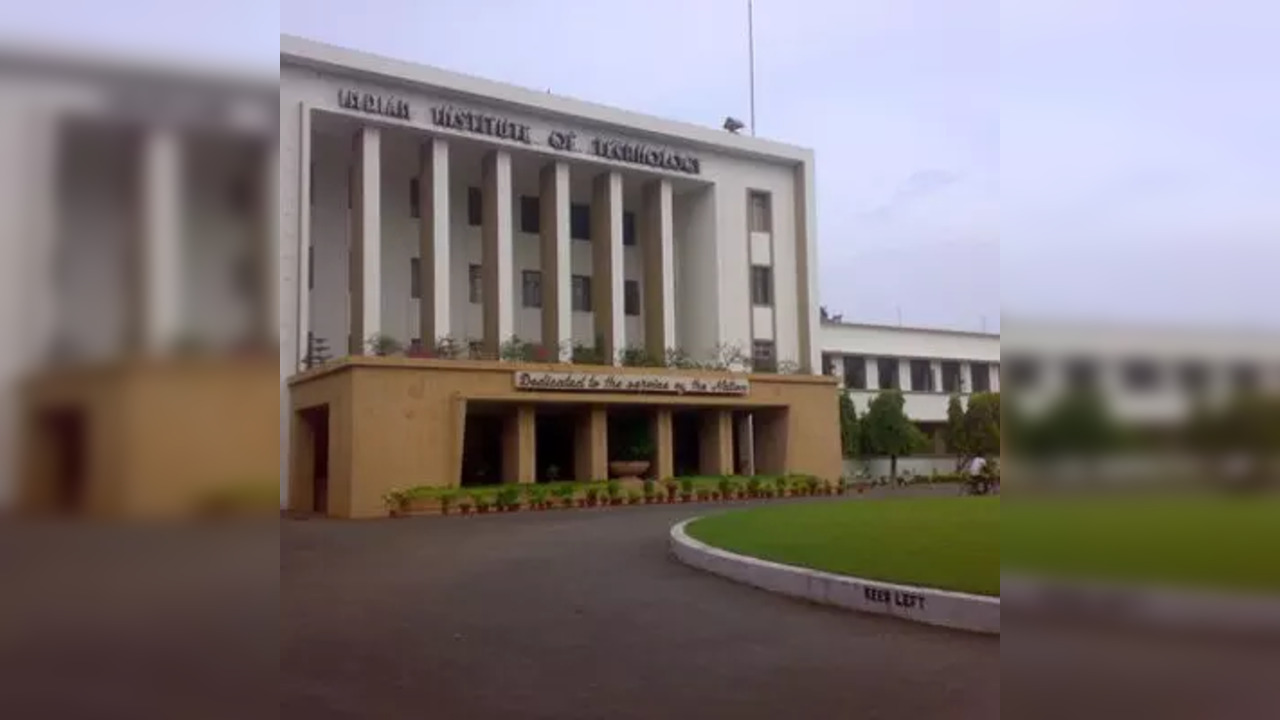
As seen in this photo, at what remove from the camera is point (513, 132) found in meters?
30.5

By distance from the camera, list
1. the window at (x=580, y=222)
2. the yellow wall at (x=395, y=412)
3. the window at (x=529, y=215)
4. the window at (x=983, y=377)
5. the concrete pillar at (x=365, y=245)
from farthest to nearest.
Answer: the window at (x=580, y=222) < the window at (x=529, y=215) < the concrete pillar at (x=365, y=245) < the yellow wall at (x=395, y=412) < the window at (x=983, y=377)

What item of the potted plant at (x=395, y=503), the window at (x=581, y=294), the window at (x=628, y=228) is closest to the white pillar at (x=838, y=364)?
the window at (x=628, y=228)

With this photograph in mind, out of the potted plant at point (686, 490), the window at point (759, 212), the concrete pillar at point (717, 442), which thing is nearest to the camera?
the potted plant at point (686, 490)

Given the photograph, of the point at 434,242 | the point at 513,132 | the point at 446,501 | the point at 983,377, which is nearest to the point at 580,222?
the point at 513,132

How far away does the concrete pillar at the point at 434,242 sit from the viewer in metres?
28.5

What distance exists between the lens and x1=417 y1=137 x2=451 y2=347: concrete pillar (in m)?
28.5

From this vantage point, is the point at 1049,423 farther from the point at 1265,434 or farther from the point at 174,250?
the point at 174,250

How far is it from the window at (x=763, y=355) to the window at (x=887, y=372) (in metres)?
5.73

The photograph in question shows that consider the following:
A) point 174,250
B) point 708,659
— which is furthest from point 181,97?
point 708,659

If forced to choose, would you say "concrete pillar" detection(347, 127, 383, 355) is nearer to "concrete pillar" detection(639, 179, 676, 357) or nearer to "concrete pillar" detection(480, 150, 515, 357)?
"concrete pillar" detection(480, 150, 515, 357)

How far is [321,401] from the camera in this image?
23.5 m

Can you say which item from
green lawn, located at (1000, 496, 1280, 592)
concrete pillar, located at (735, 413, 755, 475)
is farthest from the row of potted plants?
green lawn, located at (1000, 496, 1280, 592)

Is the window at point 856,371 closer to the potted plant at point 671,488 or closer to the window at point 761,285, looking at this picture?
the window at point 761,285

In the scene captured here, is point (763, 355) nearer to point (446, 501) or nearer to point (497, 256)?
point (497, 256)
